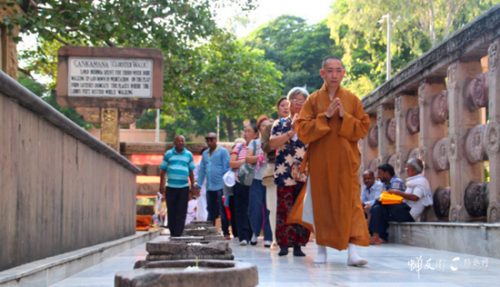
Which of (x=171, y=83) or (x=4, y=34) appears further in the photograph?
(x=171, y=83)

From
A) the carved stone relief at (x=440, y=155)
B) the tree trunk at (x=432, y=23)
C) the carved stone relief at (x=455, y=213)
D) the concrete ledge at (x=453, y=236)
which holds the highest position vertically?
the tree trunk at (x=432, y=23)

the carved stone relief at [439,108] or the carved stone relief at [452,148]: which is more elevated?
the carved stone relief at [439,108]

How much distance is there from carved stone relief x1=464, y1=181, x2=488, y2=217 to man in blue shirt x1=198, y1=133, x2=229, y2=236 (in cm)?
513

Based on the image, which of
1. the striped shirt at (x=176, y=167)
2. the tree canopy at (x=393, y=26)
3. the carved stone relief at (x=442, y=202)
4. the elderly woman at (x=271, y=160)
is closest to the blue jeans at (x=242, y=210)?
the striped shirt at (x=176, y=167)

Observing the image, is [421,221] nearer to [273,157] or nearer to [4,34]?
[273,157]

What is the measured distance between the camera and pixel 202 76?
25.3 meters

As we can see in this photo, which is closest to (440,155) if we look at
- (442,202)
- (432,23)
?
(442,202)

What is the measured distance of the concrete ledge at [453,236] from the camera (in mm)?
8557

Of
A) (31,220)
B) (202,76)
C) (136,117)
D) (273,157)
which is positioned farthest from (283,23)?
(31,220)

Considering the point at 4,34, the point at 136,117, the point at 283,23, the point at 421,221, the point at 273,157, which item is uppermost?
the point at 283,23

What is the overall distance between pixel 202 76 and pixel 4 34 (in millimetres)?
11147

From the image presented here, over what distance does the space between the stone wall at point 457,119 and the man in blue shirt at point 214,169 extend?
278cm

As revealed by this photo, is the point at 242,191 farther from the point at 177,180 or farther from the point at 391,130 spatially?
the point at 391,130

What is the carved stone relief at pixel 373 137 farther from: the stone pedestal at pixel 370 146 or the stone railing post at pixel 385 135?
the stone railing post at pixel 385 135
